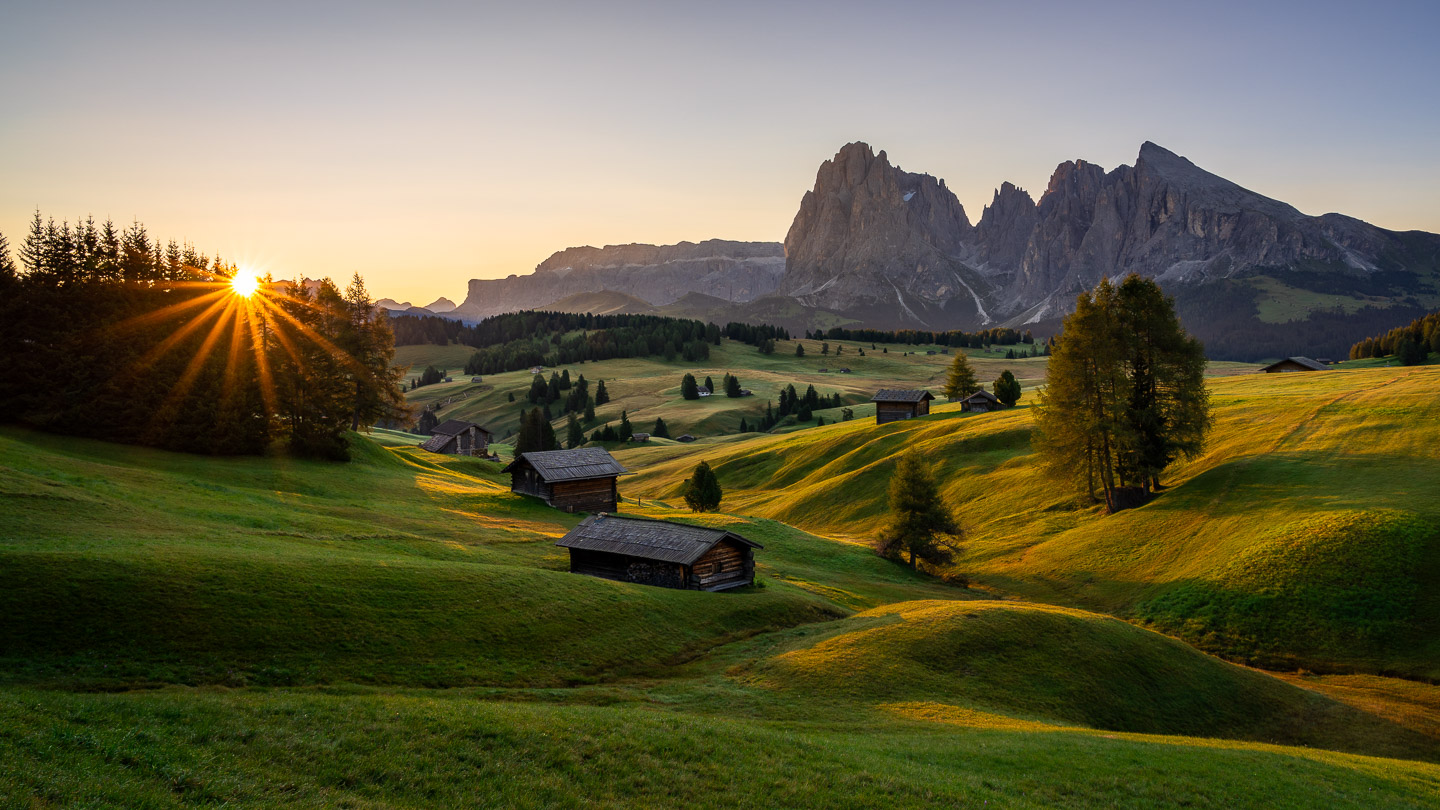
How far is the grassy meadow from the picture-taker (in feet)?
50.6

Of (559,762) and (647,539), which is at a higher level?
(559,762)

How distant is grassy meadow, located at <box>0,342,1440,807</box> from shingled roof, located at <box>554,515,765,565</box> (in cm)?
238

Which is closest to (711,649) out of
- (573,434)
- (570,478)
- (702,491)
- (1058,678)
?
(1058,678)

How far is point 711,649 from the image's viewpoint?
103 feet

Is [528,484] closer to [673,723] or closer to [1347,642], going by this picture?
[673,723]

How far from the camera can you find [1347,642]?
123 feet

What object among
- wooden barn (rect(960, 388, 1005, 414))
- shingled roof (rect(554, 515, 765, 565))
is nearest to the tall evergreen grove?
shingled roof (rect(554, 515, 765, 565))

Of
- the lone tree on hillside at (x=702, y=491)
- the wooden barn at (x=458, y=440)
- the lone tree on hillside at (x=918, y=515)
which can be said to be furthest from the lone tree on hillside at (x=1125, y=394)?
the wooden barn at (x=458, y=440)

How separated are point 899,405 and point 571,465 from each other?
6041 centimetres

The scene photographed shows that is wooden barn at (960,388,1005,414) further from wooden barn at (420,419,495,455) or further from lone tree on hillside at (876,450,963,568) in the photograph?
wooden barn at (420,419,495,455)

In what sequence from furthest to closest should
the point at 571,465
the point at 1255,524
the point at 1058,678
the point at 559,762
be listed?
the point at 571,465
the point at 1255,524
the point at 1058,678
the point at 559,762

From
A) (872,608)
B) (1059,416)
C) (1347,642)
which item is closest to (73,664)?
(872,608)

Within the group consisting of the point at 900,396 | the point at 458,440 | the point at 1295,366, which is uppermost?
the point at 1295,366

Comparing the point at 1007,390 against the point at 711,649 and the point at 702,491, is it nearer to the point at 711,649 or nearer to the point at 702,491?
the point at 702,491
